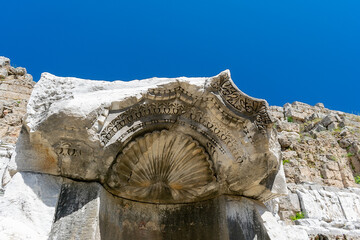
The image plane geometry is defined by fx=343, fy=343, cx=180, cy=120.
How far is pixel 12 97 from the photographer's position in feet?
31.9

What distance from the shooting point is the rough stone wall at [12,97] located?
7766 millimetres

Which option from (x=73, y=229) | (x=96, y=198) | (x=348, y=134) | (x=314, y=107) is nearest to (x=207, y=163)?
(x=96, y=198)

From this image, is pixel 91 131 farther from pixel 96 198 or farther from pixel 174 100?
pixel 174 100

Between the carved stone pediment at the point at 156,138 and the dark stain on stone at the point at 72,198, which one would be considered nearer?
the dark stain on stone at the point at 72,198

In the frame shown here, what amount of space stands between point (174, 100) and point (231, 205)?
1360mm

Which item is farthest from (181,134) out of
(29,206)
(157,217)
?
(29,206)

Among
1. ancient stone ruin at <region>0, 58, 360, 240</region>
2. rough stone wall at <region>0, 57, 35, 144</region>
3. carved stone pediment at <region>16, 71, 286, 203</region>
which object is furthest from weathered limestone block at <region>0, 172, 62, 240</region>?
rough stone wall at <region>0, 57, 35, 144</region>

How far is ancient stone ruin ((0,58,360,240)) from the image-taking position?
3.17m

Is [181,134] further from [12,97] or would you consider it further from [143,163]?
[12,97]

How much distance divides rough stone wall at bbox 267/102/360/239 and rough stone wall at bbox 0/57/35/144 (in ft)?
19.1

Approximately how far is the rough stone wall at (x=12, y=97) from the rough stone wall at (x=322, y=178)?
5.82 metres

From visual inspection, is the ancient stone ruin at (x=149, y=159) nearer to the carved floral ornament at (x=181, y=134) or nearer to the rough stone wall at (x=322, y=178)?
the carved floral ornament at (x=181, y=134)

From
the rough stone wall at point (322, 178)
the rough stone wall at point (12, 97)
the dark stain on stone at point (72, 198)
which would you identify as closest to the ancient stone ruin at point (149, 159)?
the dark stain on stone at point (72, 198)

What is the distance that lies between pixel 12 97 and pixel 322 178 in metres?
8.53
